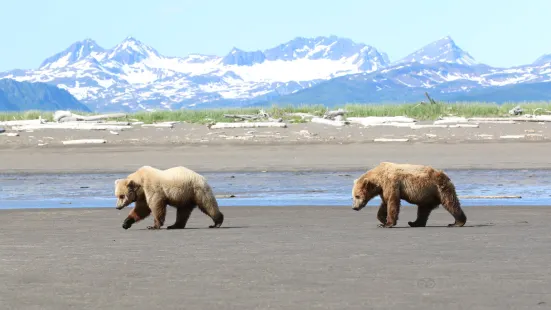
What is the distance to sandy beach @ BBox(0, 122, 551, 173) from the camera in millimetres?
31125

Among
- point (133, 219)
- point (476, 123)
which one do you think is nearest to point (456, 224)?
point (133, 219)

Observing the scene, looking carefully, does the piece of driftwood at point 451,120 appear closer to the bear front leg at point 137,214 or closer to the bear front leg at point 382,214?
the bear front leg at point 382,214

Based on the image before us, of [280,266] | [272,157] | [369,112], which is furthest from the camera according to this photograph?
[369,112]

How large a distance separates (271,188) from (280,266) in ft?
44.7

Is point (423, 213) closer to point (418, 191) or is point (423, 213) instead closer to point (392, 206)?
point (418, 191)

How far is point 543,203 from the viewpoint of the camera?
59.2ft

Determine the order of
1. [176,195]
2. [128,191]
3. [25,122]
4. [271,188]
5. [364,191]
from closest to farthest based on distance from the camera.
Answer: [176,195], [364,191], [128,191], [271,188], [25,122]

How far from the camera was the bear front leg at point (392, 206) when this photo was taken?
1359 cm

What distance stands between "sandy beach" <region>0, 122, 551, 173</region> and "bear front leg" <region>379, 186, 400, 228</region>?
15.1 m

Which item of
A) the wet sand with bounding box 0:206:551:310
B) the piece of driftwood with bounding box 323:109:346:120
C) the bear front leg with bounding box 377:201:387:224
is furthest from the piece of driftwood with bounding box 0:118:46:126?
the bear front leg with bounding box 377:201:387:224

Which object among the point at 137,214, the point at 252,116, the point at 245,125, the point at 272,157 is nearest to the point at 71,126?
the point at 245,125

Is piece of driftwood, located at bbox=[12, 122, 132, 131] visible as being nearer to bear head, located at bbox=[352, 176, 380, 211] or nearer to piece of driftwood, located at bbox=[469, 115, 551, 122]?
piece of driftwood, located at bbox=[469, 115, 551, 122]

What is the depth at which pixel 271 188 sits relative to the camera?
23.1 m

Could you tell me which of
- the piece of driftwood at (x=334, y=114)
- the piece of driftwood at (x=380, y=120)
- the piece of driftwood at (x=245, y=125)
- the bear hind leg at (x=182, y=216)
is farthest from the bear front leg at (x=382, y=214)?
the piece of driftwood at (x=334, y=114)
